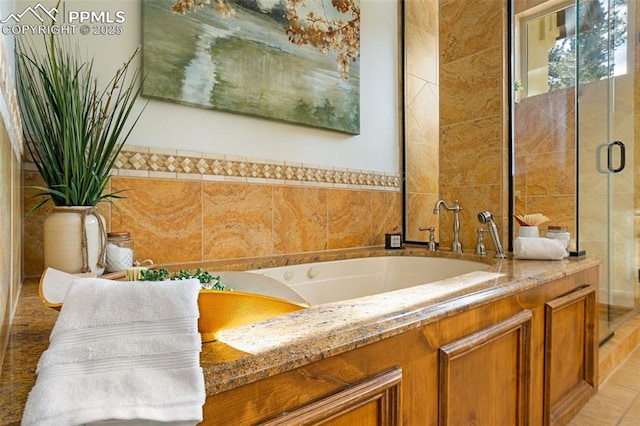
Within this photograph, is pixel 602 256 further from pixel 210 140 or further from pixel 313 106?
pixel 210 140

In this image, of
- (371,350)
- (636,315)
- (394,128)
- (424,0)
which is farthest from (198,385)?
(636,315)

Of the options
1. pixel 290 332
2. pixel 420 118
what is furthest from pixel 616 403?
pixel 420 118

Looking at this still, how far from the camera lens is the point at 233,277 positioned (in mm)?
896

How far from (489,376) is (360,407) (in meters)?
0.55

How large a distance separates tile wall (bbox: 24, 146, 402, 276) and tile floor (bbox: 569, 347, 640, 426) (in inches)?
53.0

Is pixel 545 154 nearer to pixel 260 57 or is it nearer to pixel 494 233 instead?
pixel 494 233

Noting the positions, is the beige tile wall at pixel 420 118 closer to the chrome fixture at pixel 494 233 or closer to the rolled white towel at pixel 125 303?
the chrome fixture at pixel 494 233

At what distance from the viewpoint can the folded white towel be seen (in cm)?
161

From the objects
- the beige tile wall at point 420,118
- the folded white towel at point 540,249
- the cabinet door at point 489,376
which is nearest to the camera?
the cabinet door at point 489,376

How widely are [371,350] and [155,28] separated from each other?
1.53 m

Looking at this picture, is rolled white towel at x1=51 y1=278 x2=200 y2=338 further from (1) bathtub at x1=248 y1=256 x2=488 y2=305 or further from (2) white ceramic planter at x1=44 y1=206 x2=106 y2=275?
(1) bathtub at x1=248 y1=256 x2=488 y2=305

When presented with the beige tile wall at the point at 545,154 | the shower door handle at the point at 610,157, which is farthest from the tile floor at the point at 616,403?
the shower door handle at the point at 610,157

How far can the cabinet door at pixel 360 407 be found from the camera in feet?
1.99

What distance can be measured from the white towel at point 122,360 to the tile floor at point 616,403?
171cm
